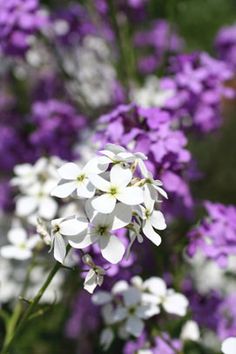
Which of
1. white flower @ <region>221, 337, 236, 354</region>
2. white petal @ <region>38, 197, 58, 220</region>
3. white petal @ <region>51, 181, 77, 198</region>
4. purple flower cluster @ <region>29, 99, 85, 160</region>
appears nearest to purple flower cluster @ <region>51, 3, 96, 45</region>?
purple flower cluster @ <region>29, 99, 85, 160</region>

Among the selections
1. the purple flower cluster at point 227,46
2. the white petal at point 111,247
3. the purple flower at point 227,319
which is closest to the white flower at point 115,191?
the white petal at point 111,247

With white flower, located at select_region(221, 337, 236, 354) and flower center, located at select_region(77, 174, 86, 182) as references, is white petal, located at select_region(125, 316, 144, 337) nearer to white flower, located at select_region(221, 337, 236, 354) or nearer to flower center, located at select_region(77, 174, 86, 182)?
white flower, located at select_region(221, 337, 236, 354)

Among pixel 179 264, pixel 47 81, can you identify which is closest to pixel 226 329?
pixel 179 264

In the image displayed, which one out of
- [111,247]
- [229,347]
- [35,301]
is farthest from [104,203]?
[229,347]

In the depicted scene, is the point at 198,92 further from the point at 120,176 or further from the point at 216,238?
the point at 120,176

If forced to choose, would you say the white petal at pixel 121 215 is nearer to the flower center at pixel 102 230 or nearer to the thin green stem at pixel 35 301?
the flower center at pixel 102 230
